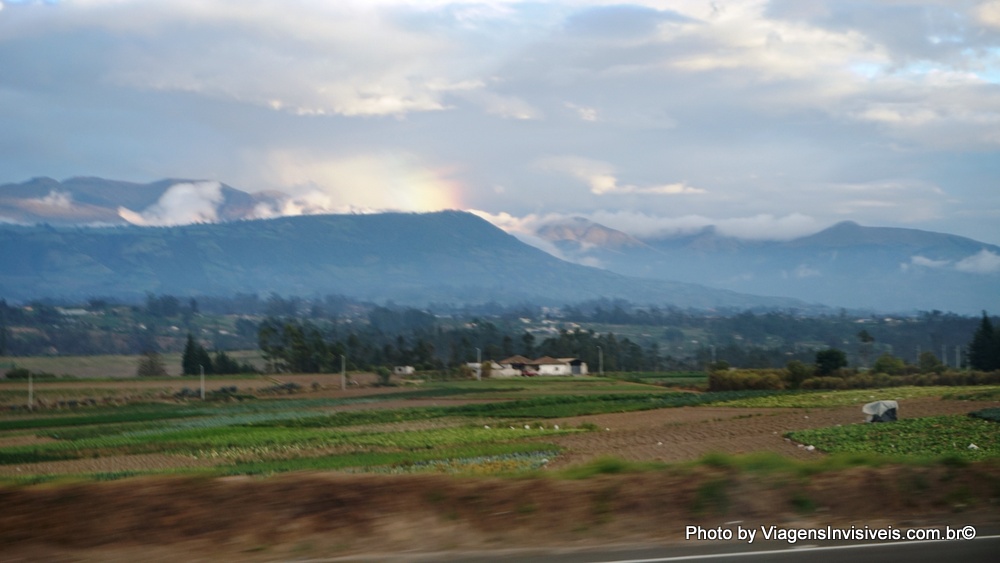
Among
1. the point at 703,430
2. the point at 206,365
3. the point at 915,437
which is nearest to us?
the point at 915,437

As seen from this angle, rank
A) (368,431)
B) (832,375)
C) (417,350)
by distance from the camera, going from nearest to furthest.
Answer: (368,431) < (832,375) < (417,350)

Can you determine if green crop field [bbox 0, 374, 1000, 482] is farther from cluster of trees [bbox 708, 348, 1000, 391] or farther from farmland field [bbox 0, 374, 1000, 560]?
cluster of trees [bbox 708, 348, 1000, 391]

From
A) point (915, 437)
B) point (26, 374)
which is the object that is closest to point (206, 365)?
point (26, 374)

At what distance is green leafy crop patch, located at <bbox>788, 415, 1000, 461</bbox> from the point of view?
65.9 feet

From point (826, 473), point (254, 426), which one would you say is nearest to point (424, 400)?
point (254, 426)

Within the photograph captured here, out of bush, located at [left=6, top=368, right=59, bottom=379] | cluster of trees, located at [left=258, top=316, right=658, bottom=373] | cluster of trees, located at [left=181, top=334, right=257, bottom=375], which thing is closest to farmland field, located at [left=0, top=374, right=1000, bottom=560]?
bush, located at [left=6, top=368, right=59, bottom=379]

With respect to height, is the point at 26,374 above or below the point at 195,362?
below

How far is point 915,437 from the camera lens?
76.0 feet

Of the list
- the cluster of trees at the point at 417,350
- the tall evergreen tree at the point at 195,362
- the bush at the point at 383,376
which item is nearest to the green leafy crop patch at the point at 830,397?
the bush at the point at 383,376

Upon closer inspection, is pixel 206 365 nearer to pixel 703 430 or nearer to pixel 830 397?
pixel 830 397

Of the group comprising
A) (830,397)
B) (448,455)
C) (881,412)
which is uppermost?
(881,412)

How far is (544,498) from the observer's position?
33.7 ft

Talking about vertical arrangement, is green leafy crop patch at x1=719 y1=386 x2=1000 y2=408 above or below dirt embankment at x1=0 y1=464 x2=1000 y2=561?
below

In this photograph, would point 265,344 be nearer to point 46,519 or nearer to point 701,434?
point 701,434
